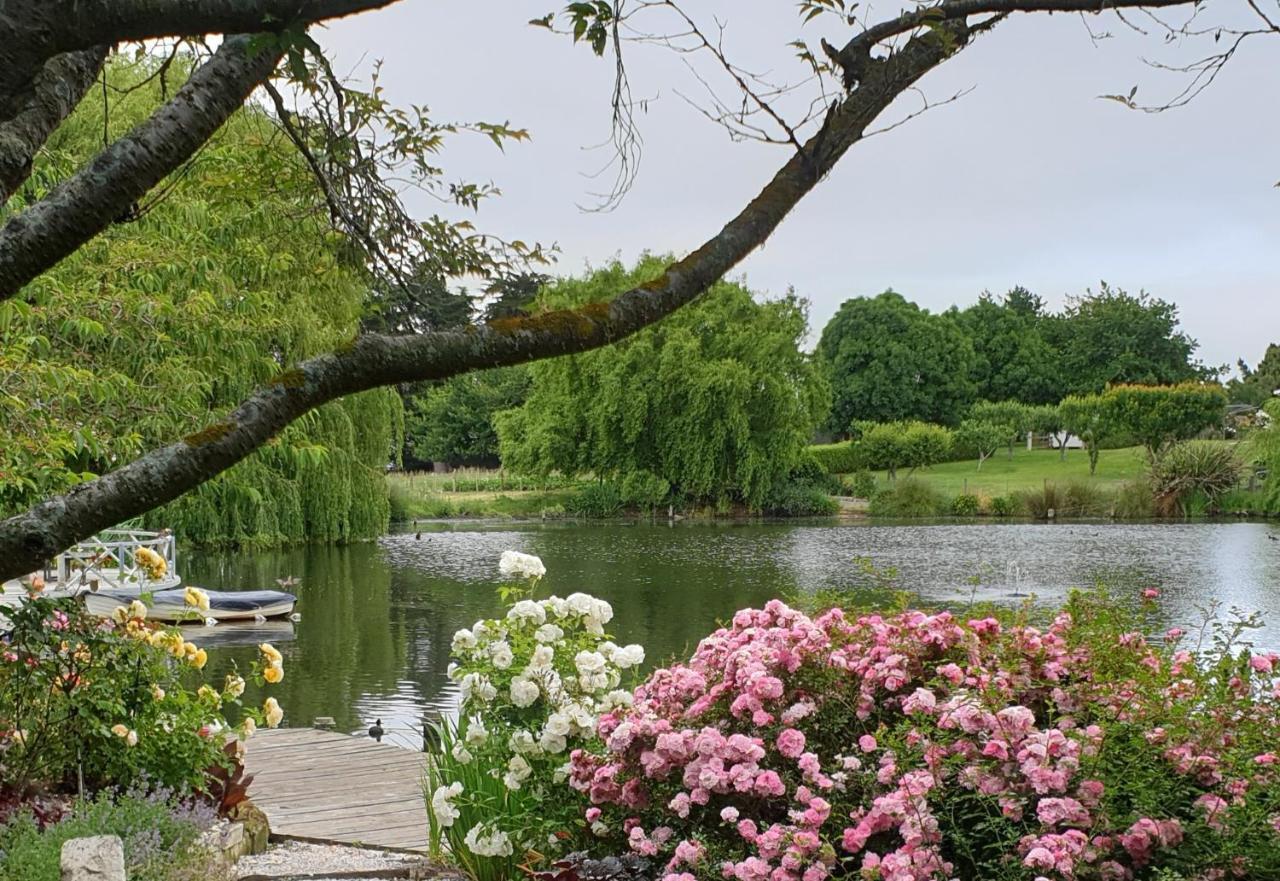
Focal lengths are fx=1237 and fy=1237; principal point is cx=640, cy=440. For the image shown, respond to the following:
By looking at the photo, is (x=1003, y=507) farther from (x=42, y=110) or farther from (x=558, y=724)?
(x=42, y=110)

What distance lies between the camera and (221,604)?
1543cm

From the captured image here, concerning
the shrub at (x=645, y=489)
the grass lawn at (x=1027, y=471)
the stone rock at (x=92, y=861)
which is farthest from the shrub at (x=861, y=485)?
the stone rock at (x=92, y=861)

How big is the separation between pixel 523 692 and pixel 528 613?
0.37m

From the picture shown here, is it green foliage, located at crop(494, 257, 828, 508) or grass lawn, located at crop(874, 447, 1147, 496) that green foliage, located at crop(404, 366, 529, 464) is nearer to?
green foliage, located at crop(494, 257, 828, 508)

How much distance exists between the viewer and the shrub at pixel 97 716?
4.56 metres

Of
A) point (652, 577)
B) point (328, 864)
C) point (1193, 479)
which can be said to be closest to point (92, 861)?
point (328, 864)

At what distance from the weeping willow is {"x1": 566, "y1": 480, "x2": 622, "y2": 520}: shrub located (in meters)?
15.1

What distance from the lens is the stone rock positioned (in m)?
3.38

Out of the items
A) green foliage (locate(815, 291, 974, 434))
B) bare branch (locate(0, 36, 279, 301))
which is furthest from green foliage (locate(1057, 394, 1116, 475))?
bare branch (locate(0, 36, 279, 301))

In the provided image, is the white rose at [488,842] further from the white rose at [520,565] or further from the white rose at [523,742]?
the white rose at [520,565]

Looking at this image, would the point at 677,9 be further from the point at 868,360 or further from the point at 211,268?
the point at 868,360

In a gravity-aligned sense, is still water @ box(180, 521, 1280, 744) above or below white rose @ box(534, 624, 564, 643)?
below

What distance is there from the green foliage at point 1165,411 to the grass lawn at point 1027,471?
3.20 ft

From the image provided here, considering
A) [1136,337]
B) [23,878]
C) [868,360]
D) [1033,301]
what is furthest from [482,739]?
[1033,301]
